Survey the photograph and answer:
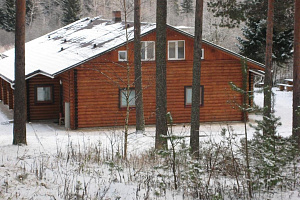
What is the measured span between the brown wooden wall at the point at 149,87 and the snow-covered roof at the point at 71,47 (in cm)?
58

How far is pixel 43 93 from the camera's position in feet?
83.2

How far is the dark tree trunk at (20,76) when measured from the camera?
13.6 m

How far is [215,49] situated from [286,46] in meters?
12.0

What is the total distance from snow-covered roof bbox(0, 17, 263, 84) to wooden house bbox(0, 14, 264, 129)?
0.20 feet

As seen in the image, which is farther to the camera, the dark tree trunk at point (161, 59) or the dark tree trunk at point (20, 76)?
the dark tree trunk at point (20, 76)

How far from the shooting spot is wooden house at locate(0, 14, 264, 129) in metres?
22.7

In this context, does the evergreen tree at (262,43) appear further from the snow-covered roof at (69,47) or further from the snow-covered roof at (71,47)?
the snow-covered roof at (69,47)

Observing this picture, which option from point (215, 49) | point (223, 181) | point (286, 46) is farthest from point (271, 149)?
point (286, 46)

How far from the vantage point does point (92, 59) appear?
2202cm

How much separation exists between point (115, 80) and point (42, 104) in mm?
4733

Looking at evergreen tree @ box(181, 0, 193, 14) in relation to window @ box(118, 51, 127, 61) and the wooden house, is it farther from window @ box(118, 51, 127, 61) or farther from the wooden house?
window @ box(118, 51, 127, 61)

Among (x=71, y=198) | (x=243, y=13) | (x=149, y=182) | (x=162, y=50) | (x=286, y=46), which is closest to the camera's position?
(x=71, y=198)

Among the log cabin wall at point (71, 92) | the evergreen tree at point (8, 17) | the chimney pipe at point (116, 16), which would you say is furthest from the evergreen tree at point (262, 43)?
the evergreen tree at point (8, 17)

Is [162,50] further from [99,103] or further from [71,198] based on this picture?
[99,103]
